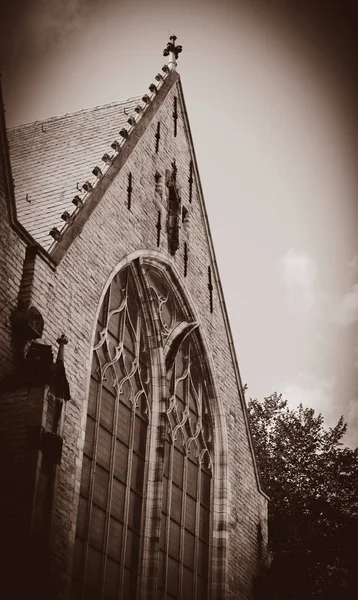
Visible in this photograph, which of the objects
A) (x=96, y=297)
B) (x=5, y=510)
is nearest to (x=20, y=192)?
(x=96, y=297)

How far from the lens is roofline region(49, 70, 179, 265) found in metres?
14.2

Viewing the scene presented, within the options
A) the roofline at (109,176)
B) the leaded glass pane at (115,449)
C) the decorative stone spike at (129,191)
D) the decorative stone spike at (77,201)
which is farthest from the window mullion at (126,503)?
the decorative stone spike at (129,191)

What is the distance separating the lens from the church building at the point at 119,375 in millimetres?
11664

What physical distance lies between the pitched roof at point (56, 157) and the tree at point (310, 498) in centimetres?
833

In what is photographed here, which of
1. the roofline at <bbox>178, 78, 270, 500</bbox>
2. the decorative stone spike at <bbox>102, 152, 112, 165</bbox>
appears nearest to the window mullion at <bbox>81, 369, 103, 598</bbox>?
the decorative stone spike at <bbox>102, 152, 112, 165</bbox>

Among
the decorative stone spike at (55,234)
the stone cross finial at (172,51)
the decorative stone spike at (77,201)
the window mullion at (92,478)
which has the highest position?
the stone cross finial at (172,51)

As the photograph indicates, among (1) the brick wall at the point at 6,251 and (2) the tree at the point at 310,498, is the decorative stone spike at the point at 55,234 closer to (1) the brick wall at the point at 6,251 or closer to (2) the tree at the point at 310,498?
(1) the brick wall at the point at 6,251

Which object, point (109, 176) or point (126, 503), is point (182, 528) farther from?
point (109, 176)

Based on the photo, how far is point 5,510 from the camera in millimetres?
10961

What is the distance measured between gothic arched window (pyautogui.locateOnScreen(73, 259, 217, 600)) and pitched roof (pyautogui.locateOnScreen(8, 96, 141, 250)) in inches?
56.1

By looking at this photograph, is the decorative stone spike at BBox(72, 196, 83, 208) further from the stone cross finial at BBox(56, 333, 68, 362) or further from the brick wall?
the stone cross finial at BBox(56, 333, 68, 362)

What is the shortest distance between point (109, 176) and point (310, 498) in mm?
10236

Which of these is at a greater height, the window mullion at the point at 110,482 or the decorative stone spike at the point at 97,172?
the decorative stone spike at the point at 97,172

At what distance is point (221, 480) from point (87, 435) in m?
4.02
